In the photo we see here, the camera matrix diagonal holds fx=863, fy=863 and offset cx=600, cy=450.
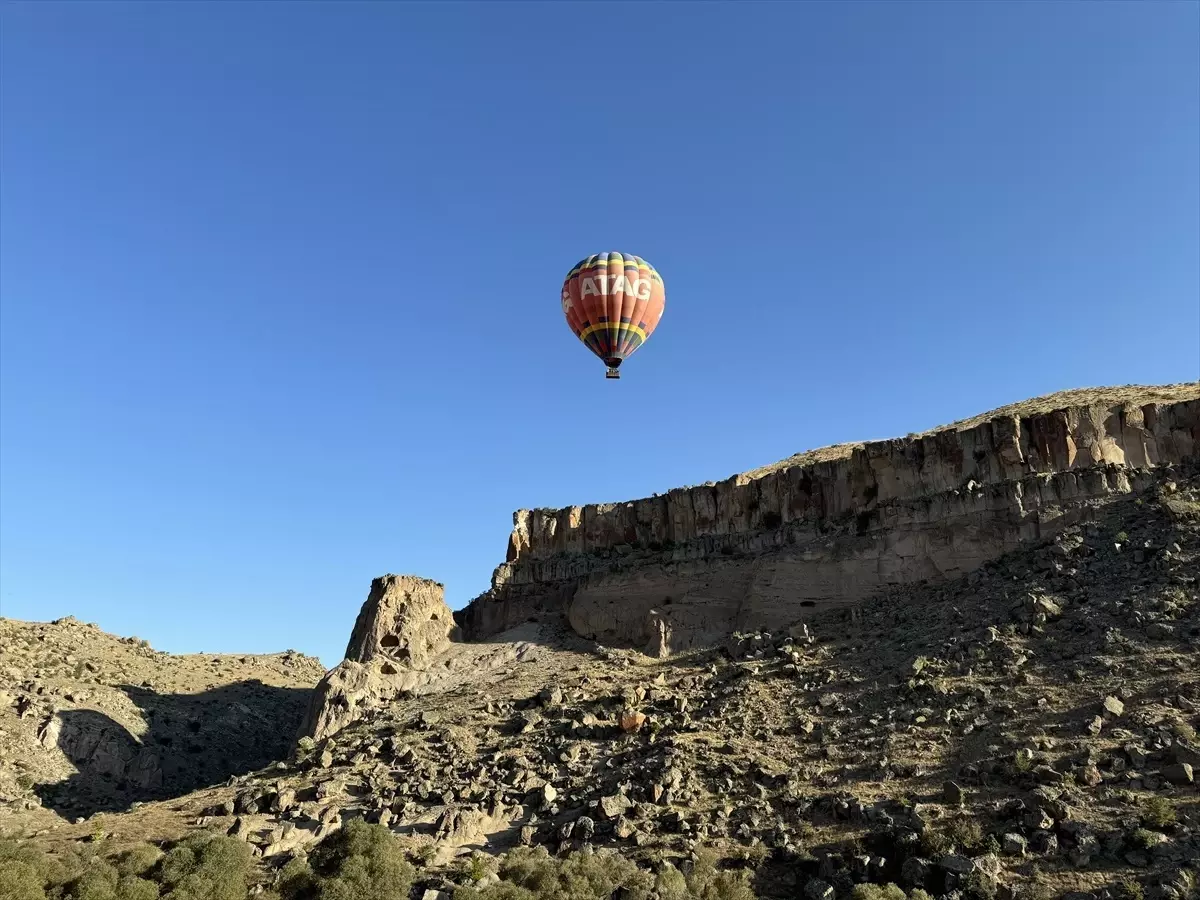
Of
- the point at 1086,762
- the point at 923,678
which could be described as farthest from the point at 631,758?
the point at 1086,762

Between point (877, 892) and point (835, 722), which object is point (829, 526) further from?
point (877, 892)

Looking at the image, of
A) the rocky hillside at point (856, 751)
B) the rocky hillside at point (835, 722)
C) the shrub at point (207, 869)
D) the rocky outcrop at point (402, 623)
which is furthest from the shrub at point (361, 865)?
the rocky outcrop at point (402, 623)

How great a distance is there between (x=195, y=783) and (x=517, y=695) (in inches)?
608

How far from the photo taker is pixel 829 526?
37938 millimetres

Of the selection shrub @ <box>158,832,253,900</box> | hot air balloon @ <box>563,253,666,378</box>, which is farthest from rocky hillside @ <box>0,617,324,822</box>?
hot air balloon @ <box>563,253,666,378</box>

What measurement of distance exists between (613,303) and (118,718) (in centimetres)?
2920

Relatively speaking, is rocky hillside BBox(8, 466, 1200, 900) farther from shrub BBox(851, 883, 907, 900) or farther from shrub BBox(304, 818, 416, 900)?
shrub BBox(304, 818, 416, 900)

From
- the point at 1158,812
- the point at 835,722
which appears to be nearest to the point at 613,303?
the point at 835,722

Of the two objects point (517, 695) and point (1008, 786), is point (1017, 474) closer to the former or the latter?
point (1008, 786)

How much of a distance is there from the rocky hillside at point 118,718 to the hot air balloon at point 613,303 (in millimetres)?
24807

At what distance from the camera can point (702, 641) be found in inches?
1439

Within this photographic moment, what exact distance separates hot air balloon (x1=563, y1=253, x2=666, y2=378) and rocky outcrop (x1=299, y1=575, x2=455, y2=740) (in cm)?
1412

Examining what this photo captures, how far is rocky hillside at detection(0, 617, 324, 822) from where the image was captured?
33.5m

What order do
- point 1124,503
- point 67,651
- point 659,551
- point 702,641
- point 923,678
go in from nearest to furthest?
1. point 923,678
2. point 1124,503
3. point 702,641
4. point 659,551
5. point 67,651
